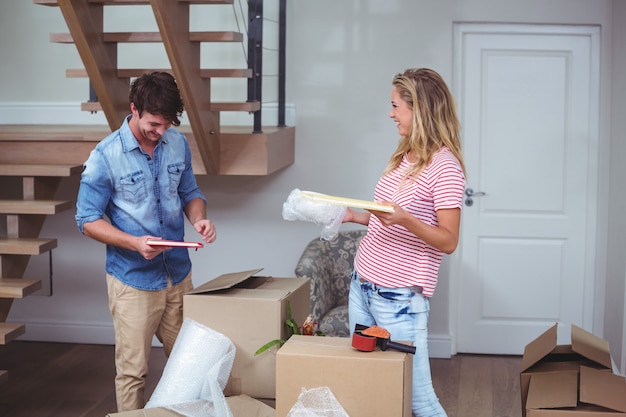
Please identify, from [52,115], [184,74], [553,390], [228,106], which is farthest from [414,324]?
[52,115]

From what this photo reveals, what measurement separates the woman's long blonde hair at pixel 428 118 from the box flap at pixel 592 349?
0.73m

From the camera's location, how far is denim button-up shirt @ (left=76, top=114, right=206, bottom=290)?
2.94m

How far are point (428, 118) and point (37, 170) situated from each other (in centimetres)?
230

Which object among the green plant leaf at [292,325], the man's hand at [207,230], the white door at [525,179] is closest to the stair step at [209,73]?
the man's hand at [207,230]

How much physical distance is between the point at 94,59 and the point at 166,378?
160 centimetres

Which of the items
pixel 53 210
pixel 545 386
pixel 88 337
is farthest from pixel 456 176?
pixel 88 337

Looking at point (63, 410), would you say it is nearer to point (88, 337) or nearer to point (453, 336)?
point (88, 337)

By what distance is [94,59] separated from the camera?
3.63m

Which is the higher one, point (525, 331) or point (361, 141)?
point (361, 141)

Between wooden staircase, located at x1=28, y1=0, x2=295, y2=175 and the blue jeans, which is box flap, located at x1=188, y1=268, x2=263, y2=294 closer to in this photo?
the blue jeans

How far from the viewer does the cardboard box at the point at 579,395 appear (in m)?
2.49

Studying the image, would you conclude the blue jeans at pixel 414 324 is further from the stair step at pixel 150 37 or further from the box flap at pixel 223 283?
the stair step at pixel 150 37

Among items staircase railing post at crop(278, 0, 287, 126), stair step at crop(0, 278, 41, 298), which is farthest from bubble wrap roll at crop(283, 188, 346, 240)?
staircase railing post at crop(278, 0, 287, 126)

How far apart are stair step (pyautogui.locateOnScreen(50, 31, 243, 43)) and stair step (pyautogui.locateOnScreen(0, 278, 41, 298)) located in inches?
43.1
